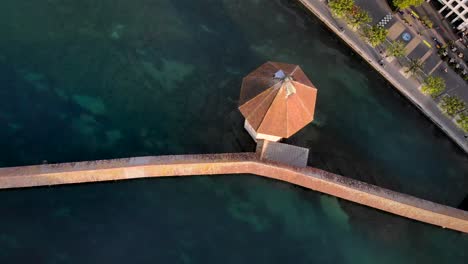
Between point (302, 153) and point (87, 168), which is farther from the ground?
point (302, 153)

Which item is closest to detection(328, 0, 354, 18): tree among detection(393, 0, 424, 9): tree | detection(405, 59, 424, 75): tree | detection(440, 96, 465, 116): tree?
detection(393, 0, 424, 9): tree

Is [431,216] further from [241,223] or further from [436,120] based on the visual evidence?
[241,223]

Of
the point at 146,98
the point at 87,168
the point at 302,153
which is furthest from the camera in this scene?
the point at 146,98

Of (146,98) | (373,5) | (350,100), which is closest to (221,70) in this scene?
(146,98)

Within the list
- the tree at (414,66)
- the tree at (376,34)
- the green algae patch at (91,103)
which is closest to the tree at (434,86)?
the tree at (414,66)

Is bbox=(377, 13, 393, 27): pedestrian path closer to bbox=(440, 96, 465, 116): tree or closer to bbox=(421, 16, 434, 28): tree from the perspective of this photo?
bbox=(421, 16, 434, 28): tree

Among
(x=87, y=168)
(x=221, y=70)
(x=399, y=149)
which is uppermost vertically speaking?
(x=399, y=149)

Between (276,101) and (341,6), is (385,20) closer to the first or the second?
(341,6)

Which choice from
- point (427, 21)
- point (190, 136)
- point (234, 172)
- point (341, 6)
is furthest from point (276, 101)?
point (427, 21)
